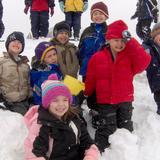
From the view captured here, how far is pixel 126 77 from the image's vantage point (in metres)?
5.38

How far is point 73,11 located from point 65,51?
11.1 ft

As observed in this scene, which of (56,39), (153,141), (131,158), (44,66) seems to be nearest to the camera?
(131,158)

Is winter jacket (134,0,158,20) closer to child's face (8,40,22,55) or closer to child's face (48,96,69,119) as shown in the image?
child's face (8,40,22,55)

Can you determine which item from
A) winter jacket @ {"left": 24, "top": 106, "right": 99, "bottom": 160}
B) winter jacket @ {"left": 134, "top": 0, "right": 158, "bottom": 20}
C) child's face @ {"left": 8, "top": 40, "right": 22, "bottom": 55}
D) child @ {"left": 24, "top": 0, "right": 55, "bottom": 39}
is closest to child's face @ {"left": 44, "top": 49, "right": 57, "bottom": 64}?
child's face @ {"left": 8, "top": 40, "right": 22, "bottom": 55}

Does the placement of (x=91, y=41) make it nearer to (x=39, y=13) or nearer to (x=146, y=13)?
(x=146, y=13)

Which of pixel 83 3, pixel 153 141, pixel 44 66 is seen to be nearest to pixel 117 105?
pixel 153 141

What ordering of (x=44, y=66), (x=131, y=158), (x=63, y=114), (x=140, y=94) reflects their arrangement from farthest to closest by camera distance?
(x=140, y=94) < (x=44, y=66) < (x=131, y=158) < (x=63, y=114)

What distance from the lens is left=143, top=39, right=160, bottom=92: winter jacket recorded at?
19.4 ft

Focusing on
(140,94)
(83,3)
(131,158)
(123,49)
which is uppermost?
(83,3)

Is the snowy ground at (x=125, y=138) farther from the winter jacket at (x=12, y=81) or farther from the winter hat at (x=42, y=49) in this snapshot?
the winter hat at (x=42, y=49)

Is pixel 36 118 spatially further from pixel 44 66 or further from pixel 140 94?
pixel 140 94

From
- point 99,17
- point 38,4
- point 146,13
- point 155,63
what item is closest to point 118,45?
point 155,63

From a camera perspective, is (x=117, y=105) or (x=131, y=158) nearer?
(x=131, y=158)

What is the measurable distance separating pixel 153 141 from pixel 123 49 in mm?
1224
